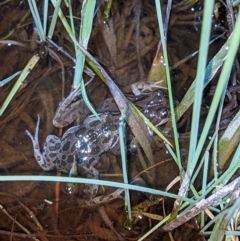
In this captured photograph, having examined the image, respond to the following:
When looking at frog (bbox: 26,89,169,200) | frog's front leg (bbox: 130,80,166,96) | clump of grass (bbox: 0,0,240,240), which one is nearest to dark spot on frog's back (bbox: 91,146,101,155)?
frog (bbox: 26,89,169,200)

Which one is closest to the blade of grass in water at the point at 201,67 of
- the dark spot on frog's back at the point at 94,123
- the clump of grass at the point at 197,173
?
the clump of grass at the point at 197,173

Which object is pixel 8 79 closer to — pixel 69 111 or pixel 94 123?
pixel 69 111

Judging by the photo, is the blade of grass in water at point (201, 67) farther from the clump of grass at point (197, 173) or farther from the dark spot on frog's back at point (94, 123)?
the dark spot on frog's back at point (94, 123)

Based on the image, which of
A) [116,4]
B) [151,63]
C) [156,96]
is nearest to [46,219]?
[156,96]

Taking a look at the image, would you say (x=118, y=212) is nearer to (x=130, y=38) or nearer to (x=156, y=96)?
(x=156, y=96)

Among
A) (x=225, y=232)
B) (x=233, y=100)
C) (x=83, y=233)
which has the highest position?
(x=233, y=100)

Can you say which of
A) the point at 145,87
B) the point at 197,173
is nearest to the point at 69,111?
the point at 145,87

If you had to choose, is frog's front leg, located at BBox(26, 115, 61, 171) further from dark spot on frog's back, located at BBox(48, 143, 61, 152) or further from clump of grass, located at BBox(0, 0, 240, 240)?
clump of grass, located at BBox(0, 0, 240, 240)
